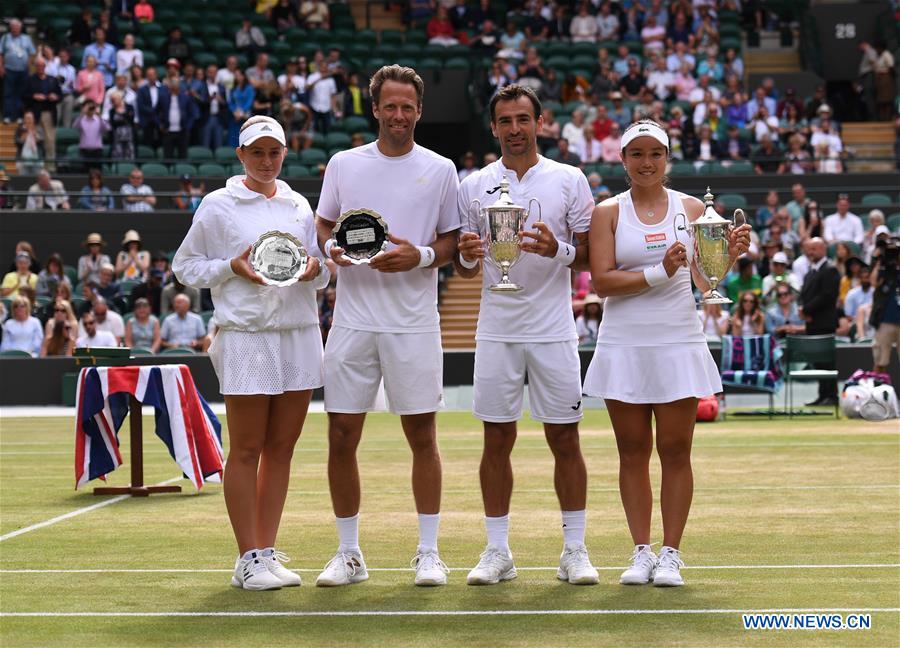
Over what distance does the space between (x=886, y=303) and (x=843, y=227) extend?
6.05 m

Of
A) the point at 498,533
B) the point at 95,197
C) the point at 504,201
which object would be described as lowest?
the point at 498,533

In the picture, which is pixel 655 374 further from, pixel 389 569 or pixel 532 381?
pixel 389 569

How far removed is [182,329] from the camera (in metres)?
20.6

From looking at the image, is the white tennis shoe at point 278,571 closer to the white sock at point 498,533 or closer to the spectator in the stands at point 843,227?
the white sock at point 498,533

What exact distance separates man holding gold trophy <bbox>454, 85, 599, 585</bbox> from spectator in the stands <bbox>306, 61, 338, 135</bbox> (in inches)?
793

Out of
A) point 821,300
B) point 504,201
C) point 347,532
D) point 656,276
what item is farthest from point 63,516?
point 821,300

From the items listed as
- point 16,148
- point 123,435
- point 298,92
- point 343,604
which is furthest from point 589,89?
point 343,604

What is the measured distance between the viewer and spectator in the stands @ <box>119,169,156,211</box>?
2372cm

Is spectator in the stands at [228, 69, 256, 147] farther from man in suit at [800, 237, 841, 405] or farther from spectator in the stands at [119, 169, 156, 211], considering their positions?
man in suit at [800, 237, 841, 405]

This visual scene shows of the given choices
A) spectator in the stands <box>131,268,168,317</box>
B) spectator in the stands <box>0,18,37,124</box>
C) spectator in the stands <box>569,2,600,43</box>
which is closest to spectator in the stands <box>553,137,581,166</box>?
spectator in the stands <box>569,2,600,43</box>

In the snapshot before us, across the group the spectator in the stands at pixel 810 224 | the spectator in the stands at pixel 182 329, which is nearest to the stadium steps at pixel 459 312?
the spectator in the stands at pixel 182 329

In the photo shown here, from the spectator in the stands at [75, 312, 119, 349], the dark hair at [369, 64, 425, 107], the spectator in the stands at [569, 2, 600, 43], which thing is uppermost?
the spectator in the stands at [569, 2, 600, 43]

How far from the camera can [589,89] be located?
27.9 meters

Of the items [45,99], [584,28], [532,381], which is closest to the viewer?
[532,381]
